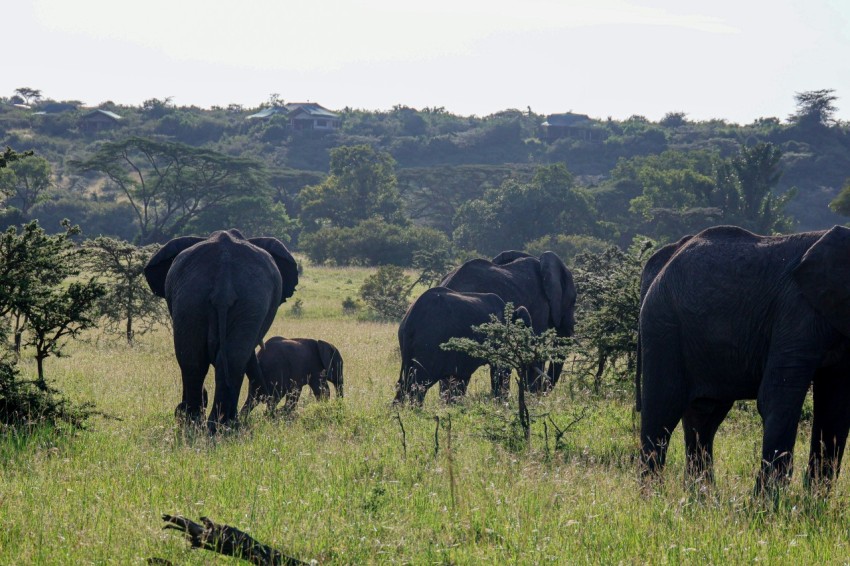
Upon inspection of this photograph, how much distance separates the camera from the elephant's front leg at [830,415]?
7.94 m

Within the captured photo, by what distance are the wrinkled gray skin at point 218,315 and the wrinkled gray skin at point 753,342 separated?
420 centimetres

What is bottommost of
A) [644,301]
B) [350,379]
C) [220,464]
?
[350,379]

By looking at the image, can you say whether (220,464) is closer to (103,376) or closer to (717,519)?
(717,519)

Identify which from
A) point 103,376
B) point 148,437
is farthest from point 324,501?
point 103,376

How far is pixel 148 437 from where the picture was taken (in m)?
9.75

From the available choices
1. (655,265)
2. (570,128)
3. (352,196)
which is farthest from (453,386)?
(570,128)

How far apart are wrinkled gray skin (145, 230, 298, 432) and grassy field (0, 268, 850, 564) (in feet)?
1.74

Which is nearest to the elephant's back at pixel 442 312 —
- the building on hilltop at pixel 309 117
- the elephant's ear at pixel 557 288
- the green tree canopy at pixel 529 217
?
the elephant's ear at pixel 557 288

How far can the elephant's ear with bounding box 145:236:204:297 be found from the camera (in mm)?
12672

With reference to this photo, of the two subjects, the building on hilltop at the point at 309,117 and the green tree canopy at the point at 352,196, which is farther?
the building on hilltop at the point at 309,117

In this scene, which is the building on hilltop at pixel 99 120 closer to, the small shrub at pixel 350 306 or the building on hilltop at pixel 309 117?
the building on hilltop at pixel 309 117

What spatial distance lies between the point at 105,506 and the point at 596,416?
6.79 metres

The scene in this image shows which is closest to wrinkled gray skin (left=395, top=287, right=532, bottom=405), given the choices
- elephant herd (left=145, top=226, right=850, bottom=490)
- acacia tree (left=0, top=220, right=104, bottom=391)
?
elephant herd (left=145, top=226, right=850, bottom=490)

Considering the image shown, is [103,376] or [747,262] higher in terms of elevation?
[747,262]
